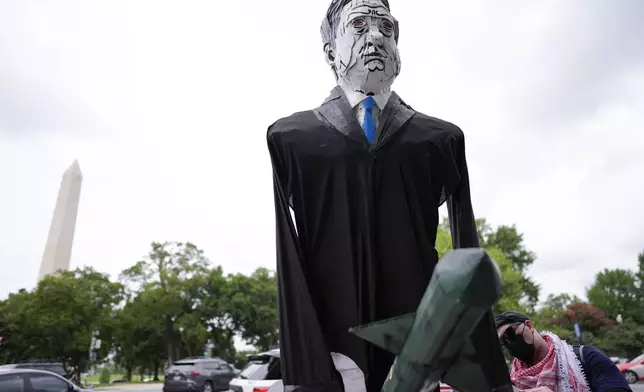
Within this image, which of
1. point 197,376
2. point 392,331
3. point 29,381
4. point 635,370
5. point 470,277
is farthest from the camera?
point 635,370

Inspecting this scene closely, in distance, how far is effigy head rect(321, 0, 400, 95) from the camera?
73.7 inches

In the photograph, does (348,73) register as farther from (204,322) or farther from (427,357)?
(204,322)

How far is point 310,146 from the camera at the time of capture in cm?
183

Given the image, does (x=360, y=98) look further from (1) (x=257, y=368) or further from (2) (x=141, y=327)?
(2) (x=141, y=327)

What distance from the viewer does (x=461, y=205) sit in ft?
6.14

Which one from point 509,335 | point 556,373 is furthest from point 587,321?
point 509,335

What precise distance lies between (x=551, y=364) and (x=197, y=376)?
1551 centimetres

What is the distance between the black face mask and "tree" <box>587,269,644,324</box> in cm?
4652

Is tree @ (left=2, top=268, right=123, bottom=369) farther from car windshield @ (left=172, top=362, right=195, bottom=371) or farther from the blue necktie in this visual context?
the blue necktie

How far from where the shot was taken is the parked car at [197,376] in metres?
15.9

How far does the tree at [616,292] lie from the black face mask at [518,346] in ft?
153

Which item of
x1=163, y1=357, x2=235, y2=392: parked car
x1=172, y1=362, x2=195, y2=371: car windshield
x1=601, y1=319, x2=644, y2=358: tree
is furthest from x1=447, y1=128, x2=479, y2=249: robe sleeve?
x1=601, y1=319, x2=644, y2=358: tree

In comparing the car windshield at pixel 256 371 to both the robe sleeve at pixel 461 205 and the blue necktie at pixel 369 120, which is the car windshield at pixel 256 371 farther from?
the blue necktie at pixel 369 120

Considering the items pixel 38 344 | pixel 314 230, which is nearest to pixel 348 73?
pixel 314 230
